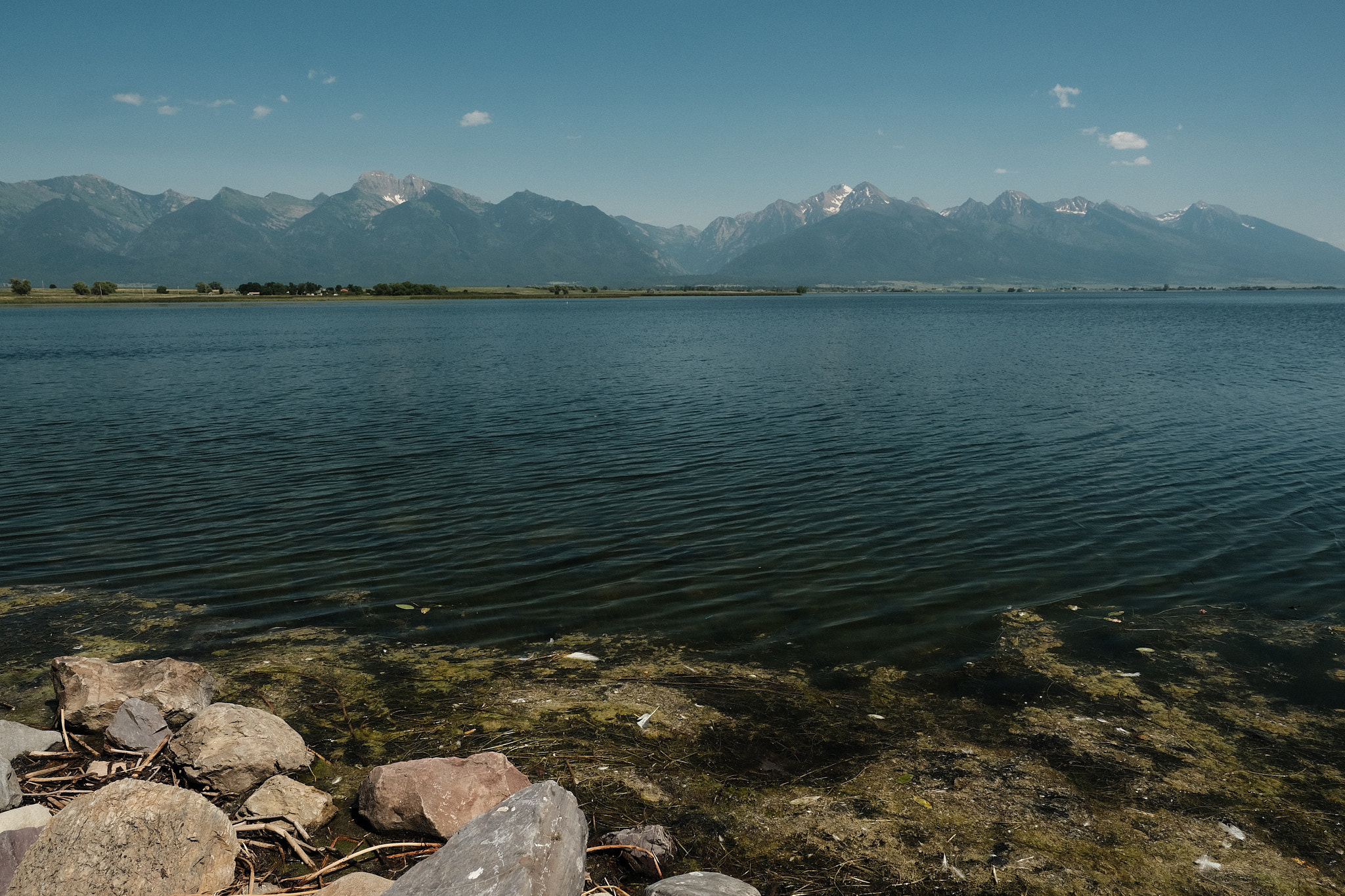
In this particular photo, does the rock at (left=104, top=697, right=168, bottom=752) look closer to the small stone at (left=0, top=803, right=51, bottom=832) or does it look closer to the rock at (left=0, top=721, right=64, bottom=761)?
the rock at (left=0, top=721, right=64, bottom=761)

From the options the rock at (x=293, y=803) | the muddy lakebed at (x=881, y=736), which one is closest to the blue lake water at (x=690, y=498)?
the muddy lakebed at (x=881, y=736)

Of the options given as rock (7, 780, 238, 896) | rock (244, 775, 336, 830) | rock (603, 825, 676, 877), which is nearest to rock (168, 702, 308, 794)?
rock (244, 775, 336, 830)

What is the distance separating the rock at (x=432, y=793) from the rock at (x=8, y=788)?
404 centimetres

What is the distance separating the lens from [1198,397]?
48219 mm

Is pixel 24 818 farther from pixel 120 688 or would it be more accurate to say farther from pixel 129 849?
pixel 120 688

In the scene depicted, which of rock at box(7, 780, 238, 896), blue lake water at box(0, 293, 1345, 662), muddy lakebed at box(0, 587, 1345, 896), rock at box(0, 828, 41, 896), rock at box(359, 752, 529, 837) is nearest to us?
rock at box(7, 780, 238, 896)

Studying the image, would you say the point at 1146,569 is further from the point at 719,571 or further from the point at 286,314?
the point at 286,314

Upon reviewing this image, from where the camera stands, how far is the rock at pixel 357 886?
306 inches

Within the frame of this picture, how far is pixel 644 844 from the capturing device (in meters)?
9.11

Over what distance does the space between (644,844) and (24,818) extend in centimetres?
718

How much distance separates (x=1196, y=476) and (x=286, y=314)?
634 feet

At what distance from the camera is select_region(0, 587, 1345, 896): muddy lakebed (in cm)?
941

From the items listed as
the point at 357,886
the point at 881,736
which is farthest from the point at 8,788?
the point at 881,736

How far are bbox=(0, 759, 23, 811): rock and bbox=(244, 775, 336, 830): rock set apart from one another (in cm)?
262
